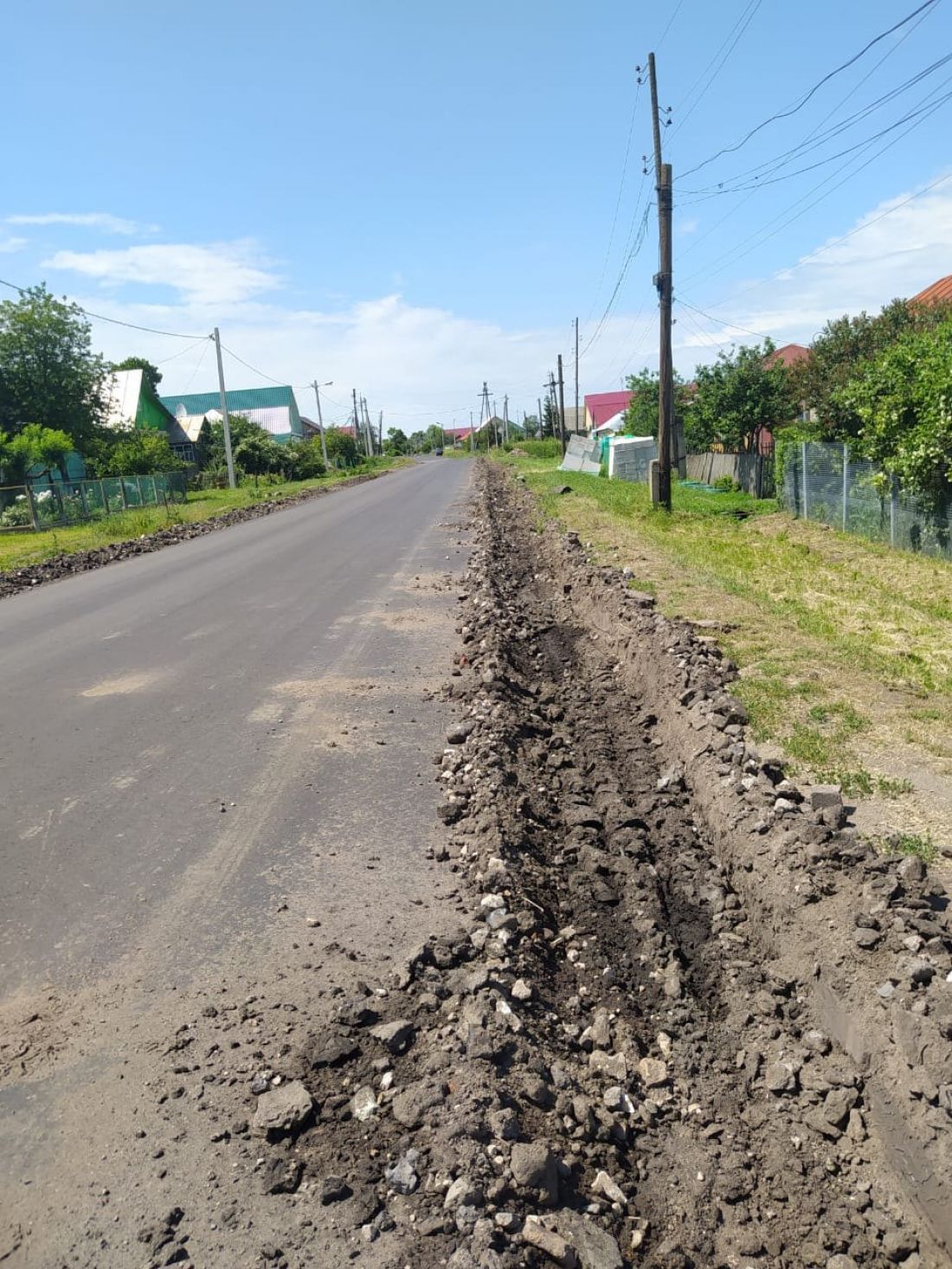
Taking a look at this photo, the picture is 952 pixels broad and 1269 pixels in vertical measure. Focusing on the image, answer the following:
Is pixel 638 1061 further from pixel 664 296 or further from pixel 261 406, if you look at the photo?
pixel 261 406

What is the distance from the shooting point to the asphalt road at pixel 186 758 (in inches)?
174

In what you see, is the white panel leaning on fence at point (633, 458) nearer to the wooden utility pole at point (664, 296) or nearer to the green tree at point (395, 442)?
the wooden utility pole at point (664, 296)

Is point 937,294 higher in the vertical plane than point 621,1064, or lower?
higher

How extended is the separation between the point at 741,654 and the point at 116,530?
20.6 metres

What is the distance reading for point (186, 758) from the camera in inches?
254

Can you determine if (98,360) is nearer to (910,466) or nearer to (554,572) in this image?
(554,572)

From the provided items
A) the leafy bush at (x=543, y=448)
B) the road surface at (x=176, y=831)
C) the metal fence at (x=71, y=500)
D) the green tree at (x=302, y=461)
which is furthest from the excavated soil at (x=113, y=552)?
the leafy bush at (x=543, y=448)

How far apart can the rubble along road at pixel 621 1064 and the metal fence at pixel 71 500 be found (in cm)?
2731

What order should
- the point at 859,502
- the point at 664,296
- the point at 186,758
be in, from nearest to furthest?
1. the point at 186,758
2. the point at 859,502
3. the point at 664,296

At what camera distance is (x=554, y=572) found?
591 inches

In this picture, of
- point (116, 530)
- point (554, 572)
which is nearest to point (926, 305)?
point (554, 572)

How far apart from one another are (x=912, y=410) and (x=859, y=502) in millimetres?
2294

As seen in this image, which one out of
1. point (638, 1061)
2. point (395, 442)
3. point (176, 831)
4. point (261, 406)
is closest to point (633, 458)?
point (176, 831)

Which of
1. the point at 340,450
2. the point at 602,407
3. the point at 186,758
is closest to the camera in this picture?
the point at 186,758
